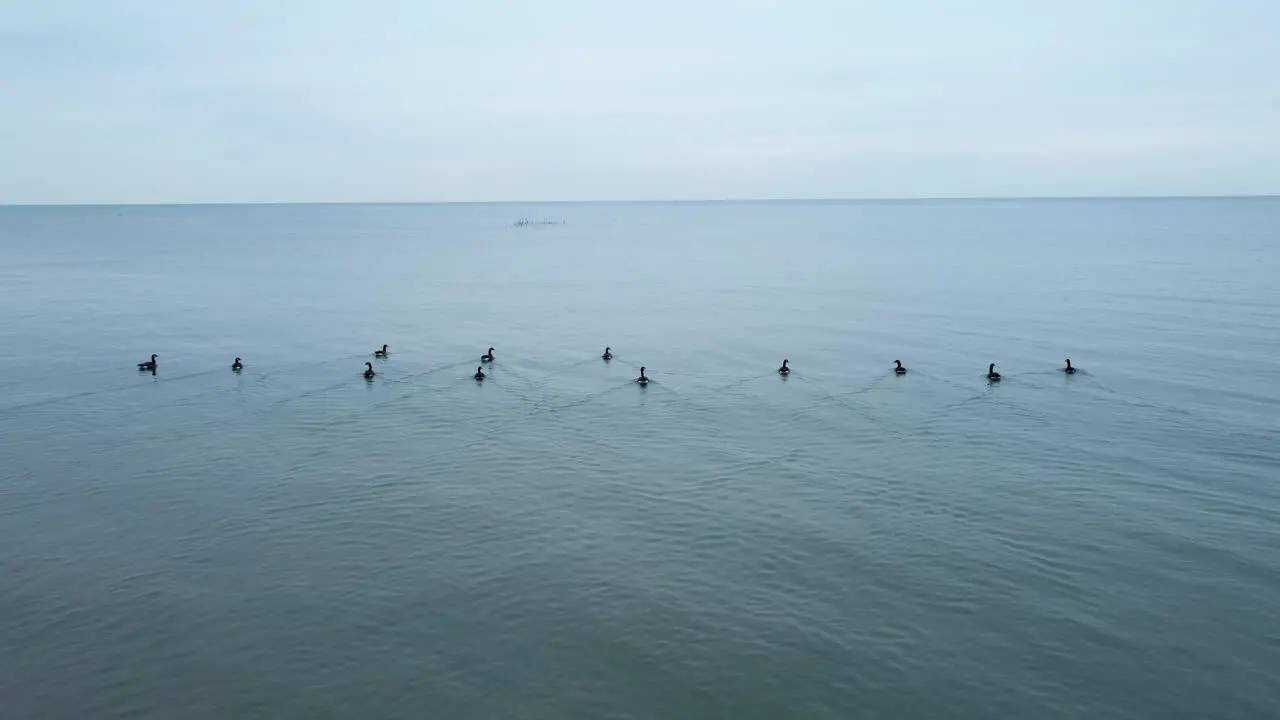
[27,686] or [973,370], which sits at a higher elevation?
[973,370]

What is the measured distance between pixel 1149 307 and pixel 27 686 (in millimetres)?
116483

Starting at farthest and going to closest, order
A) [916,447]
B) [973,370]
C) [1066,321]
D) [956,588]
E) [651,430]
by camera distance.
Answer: [1066,321], [973,370], [651,430], [916,447], [956,588]

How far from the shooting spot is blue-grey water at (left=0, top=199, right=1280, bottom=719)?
3011 centimetres

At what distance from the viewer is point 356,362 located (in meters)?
81.2

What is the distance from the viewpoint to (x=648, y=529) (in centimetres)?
4209

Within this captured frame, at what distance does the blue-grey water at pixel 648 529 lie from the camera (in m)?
30.1

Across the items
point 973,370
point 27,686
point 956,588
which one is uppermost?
point 973,370

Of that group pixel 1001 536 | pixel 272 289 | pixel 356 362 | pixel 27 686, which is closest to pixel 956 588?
pixel 1001 536

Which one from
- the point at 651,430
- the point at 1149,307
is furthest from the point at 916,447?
the point at 1149,307

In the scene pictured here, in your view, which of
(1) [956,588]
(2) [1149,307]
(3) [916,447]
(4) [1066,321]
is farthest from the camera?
(2) [1149,307]

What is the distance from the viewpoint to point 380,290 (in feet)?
469

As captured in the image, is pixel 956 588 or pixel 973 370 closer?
pixel 956 588

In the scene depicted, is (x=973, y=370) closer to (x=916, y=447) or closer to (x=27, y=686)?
(x=916, y=447)

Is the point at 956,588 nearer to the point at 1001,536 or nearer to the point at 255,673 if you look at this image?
the point at 1001,536
